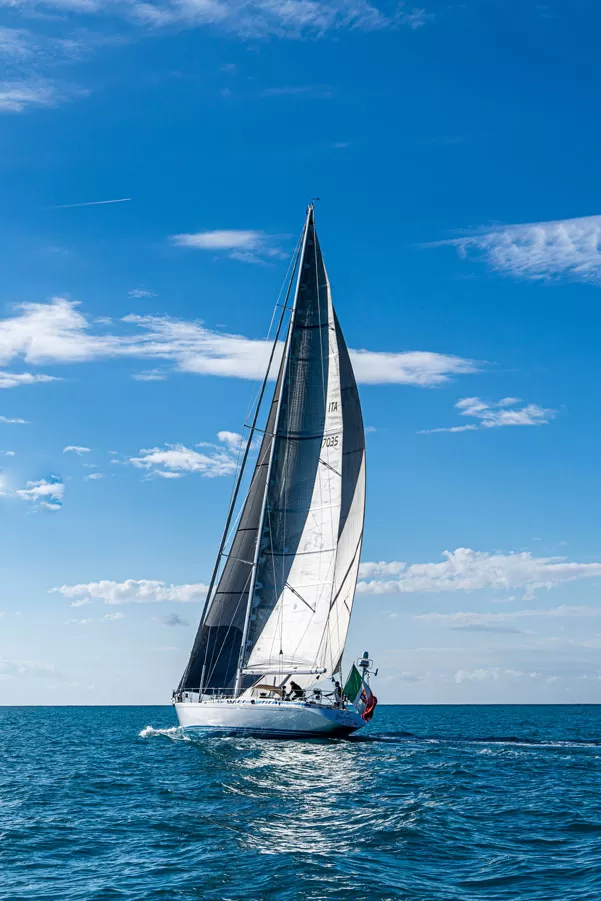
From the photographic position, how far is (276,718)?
36375 millimetres

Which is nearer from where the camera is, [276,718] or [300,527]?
[276,718]

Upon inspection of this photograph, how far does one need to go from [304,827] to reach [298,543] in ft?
70.7

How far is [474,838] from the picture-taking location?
19.9 meters

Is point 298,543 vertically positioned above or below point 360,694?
above

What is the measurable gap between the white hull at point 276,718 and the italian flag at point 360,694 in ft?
9.71

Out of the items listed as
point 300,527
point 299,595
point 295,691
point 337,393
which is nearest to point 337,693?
point 295,691

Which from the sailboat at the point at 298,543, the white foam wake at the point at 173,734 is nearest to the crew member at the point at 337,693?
the sailboat at the point at 298,543

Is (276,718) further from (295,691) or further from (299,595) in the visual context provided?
(299,595)

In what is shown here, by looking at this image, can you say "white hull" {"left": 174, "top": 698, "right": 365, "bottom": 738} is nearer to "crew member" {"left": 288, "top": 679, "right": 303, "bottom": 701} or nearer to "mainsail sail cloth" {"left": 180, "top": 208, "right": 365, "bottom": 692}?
"crew member" {"left": 288, "top": 679, "right": 303, "bottom": 701}

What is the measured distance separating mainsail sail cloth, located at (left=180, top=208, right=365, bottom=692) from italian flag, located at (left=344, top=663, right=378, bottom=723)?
1304 mm

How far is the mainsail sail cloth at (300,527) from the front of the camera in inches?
1617

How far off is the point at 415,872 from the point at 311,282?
31.4 metres

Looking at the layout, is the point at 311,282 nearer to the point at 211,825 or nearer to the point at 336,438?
the point at 336,438

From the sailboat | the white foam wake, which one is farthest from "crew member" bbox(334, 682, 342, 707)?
the white foam wake
